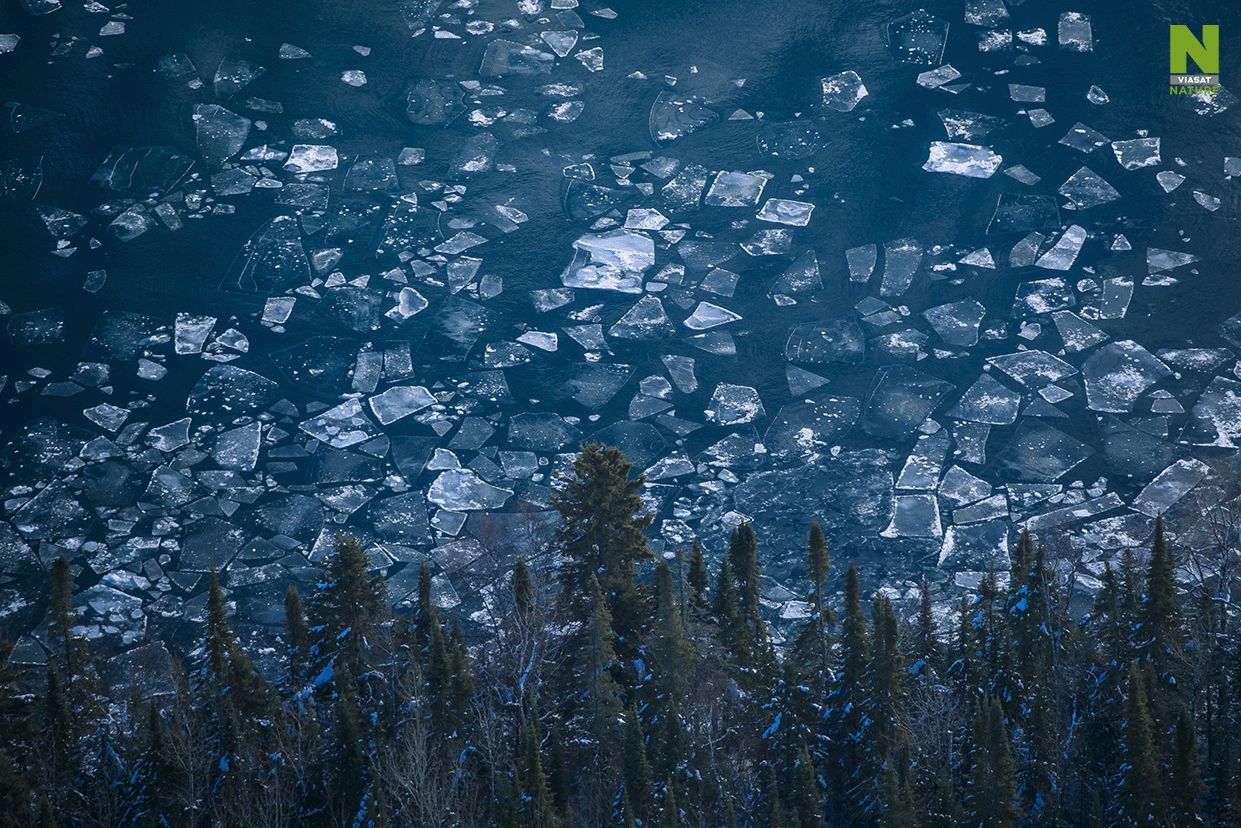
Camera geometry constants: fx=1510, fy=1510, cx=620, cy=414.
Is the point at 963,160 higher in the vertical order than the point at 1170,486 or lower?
higher

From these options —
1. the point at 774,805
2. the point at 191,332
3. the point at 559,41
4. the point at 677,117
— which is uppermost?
the point at 559,41

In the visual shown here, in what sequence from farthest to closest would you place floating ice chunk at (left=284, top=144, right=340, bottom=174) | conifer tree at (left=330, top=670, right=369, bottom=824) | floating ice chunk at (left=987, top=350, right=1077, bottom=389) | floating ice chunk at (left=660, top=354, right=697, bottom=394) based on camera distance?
floating ice chunk at (left=284, top=144, right=340, bottom=174) → floating ice chunk at (left=660, top=354, right=697, bottom=394) → floating ice chunk at (left=987, top=350, right=1077, bottom=389) → conifer tree at (left=330, top=670, right=369, bottom=824)

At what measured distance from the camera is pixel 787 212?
34.0 m

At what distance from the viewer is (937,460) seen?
2878cm

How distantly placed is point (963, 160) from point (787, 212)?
14.0 feet

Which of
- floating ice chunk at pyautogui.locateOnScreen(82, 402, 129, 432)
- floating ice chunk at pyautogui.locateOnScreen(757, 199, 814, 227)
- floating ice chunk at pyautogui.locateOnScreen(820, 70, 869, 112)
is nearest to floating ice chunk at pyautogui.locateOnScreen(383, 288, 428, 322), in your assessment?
floating ice chunk at pyautogui.locateOnScreen(82, 402, 129, 432)

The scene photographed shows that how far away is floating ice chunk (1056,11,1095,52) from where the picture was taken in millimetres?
36250

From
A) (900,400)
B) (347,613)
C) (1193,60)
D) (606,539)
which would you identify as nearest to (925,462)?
(900,400)

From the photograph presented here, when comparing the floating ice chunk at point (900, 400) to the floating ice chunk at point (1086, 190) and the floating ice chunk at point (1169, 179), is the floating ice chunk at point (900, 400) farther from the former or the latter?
the floating ice chunk at point (1169, 179)

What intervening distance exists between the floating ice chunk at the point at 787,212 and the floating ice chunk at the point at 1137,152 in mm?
7035

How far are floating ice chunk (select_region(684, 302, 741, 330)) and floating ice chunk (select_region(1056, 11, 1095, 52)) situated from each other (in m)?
11.5

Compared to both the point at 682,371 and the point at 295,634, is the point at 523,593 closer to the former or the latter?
the point at 295,634

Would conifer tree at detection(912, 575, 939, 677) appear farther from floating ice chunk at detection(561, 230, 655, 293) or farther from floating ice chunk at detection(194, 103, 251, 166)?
floating ice chunk at detection(194, 103, 251, 166)

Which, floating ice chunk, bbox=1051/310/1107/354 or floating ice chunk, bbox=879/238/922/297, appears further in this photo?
floating ice chunk, bbox=879/238/922/297
